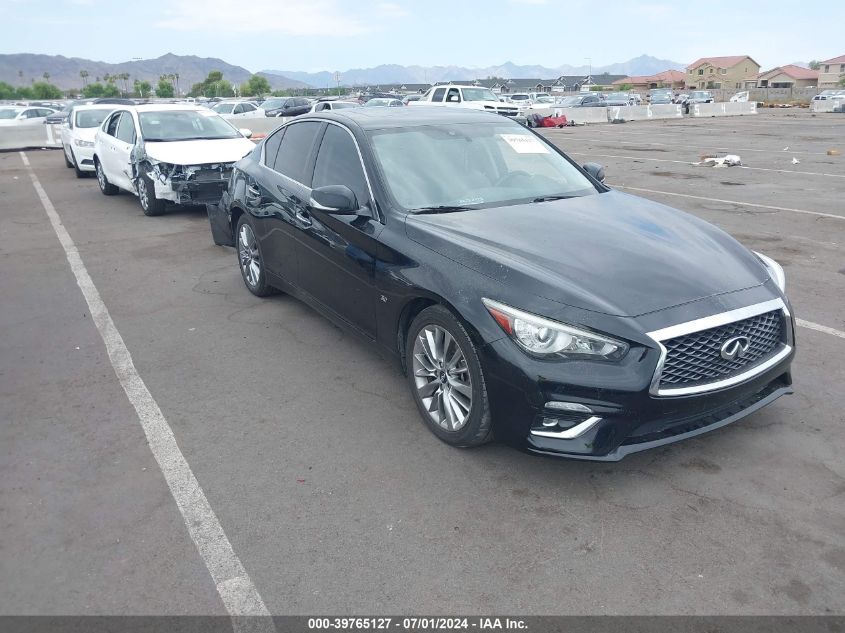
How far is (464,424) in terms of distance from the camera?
3.68m

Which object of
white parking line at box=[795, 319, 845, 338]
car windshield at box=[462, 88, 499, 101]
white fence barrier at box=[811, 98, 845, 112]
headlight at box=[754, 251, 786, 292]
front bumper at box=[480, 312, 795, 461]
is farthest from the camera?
white fence barrier at box=[811, 98, 845, 112]

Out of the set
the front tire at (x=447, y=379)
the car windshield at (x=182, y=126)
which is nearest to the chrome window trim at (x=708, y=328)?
the front tire at (x=447, y=379)

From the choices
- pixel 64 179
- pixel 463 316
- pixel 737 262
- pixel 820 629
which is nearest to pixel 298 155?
pixel 463 316

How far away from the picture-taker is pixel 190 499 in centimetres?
345

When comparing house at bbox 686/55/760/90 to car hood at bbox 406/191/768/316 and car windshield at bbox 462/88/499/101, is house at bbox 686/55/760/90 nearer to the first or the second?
car windshield at bbox 462/88/499/101

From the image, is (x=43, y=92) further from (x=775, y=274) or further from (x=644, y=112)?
(x=775, y=274)

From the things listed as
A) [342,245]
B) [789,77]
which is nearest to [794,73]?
[789,77]

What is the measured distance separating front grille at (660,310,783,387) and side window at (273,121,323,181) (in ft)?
10.0

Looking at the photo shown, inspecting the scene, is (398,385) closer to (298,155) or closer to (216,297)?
(298,155)

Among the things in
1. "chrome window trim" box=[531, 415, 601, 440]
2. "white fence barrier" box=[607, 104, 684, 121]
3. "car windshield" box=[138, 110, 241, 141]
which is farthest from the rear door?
"white fence barrier" box=[607, 104, 684, 121]

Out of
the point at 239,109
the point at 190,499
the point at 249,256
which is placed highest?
the point at 239,109

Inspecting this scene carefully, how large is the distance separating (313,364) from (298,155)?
5.50 feet

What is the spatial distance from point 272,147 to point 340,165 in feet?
4.70

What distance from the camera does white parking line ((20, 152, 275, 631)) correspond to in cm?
278
